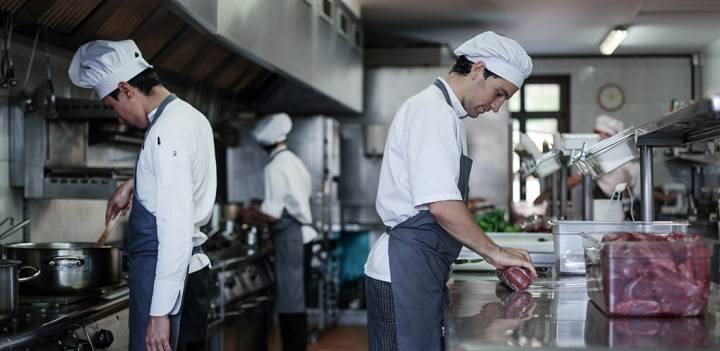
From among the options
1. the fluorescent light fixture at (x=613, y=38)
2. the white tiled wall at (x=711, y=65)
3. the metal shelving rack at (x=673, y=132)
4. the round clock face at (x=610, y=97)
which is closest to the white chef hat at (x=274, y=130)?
the metal shelving rack at (x=673, y=132)

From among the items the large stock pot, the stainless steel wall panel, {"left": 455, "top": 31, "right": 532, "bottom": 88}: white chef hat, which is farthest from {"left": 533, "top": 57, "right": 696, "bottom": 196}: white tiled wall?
the large stock pot

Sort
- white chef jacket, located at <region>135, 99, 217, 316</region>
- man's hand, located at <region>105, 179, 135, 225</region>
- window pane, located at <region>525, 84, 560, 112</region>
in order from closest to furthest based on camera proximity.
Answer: white chef jacket, located at <region>135, 99, 217, 316</region> → man's hand, located at <region>105, 179, 135, 225</region> → window pane, located at <region>525, 84, 560, 112</region>

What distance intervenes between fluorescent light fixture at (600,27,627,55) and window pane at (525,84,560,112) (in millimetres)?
1422

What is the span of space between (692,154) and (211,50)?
19.6 feet

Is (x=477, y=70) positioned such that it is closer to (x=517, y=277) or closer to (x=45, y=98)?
(x=517, y=277)

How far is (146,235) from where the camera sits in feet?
9.73

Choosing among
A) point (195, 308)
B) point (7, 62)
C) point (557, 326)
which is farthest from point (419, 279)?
point (7, 62)

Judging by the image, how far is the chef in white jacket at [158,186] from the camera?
2830mm

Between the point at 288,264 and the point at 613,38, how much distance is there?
478 cm

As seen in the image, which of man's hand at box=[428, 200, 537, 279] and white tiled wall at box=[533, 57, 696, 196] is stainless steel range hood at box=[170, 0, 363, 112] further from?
white tiled wall at box=[533, 57, 696, 196]

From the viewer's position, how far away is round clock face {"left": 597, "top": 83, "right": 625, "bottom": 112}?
11.0 m

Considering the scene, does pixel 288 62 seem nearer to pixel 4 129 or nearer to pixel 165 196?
pixel 4 129

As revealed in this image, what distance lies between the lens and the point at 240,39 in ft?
14.5

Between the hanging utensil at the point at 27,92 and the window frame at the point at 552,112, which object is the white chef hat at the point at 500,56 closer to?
the hanging utensil at the point at 27,92
